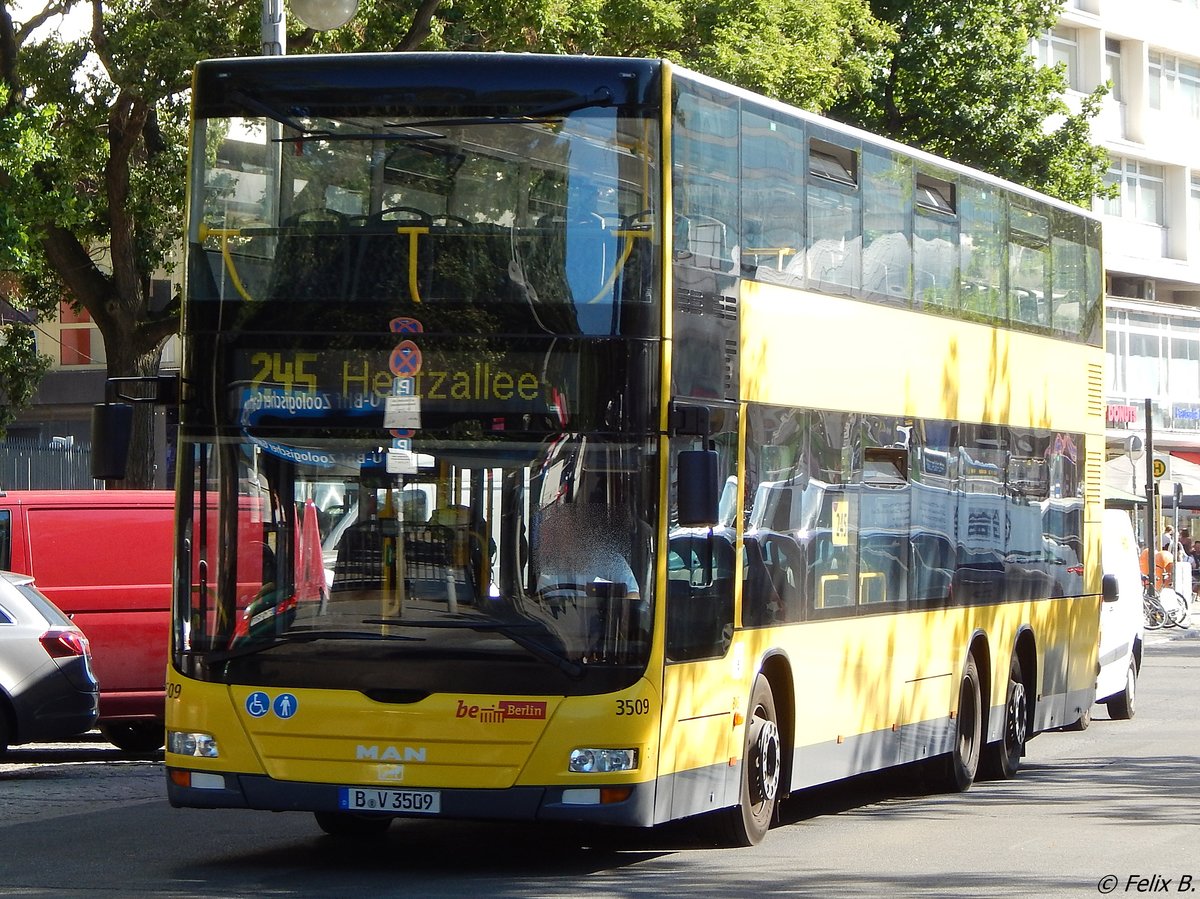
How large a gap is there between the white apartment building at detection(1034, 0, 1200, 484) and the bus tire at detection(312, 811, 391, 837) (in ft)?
141

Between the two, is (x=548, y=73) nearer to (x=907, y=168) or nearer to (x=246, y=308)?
(x=246, y=308)

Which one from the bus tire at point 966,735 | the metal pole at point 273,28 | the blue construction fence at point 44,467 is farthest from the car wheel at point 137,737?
the blue construction fence at point 44,467

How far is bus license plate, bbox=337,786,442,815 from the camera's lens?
9742 mm

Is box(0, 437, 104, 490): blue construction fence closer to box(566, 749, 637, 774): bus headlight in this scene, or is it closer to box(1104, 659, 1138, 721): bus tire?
box(1104, 659, 1138, 721): bus tire

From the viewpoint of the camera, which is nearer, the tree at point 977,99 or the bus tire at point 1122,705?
the bus tire at point 1122,705

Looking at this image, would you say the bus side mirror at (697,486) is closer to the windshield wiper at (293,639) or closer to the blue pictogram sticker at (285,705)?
the windshield wiper at (293,639)

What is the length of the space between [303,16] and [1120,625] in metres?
10.4

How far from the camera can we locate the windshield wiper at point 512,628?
9672 mm

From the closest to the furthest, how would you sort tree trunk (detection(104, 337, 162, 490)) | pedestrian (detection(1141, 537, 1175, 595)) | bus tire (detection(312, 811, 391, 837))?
bus tire (detection(312, 811, 391, 837)) < tree trunk (detection(104, 337, 162, 490)) < pedestrian (detection(1141, 537, 1175, 595))

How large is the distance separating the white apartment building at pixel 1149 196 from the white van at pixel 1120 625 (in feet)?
100

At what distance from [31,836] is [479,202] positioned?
4607 mm

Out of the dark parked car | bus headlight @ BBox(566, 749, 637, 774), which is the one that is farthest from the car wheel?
bus headlight @ BBox(566, 749, 637, 774)

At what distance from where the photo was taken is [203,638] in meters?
10.1

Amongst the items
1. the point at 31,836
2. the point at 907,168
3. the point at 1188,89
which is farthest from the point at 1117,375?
the point at 31,836
